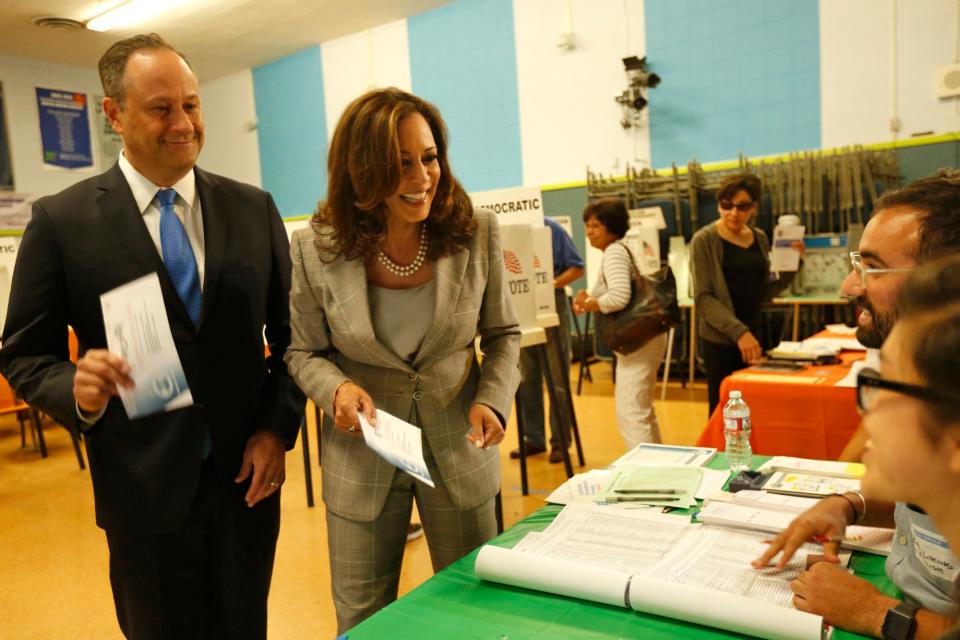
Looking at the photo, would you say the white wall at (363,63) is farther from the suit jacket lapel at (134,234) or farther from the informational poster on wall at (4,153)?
the suit jacket lapel at (134,234)

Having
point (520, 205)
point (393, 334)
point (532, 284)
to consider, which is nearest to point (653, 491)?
point (393, 334)

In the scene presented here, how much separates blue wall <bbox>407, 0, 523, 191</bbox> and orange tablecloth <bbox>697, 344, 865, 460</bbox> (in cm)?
610

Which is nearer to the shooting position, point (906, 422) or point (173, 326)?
point (906, 422)

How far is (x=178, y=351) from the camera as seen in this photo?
1.56 meters

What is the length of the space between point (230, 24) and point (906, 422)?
9773 millimetres

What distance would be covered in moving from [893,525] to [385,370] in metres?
1.12

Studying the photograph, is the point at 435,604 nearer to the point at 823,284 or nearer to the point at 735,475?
the point at 735,475

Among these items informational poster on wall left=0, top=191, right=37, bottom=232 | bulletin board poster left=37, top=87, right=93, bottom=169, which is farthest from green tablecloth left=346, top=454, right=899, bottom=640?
bulletin board poster left=37, top=87, right=93, bottom=169

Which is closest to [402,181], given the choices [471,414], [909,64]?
[471,414]

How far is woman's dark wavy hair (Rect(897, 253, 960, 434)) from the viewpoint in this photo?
2.29 ft

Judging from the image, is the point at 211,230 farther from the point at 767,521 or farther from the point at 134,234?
the point at 767,521

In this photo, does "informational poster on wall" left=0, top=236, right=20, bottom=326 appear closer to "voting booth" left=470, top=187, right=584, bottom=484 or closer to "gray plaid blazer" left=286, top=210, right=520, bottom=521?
"voting booth" left=470, top=187, right=584, bottom=484

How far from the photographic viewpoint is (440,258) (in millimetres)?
1639

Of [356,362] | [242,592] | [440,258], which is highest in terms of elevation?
[440,258]
